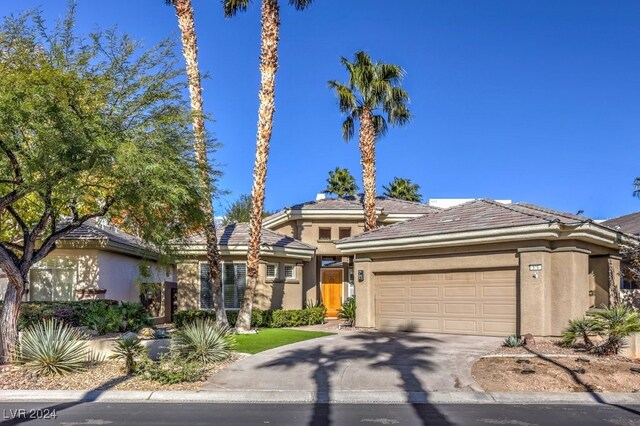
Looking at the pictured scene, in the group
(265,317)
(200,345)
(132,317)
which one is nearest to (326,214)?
(265,317)

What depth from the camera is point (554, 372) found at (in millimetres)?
11938

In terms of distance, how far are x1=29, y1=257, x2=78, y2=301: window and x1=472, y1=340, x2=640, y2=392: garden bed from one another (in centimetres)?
1471

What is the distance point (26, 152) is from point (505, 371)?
35.6ft

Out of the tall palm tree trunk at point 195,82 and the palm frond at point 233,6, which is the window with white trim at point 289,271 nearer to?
the tall palm tree trunk at point 195,82

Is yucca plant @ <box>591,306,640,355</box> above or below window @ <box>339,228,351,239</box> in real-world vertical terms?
below

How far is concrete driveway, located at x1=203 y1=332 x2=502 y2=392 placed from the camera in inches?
446

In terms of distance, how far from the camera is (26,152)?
1162 centimetres

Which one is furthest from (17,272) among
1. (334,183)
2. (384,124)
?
(334,183)

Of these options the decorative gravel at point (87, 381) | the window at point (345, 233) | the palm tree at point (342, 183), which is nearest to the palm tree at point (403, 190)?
the palm tree at point (342, 183)

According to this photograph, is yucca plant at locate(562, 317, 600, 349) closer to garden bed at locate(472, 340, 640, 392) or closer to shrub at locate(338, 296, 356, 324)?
garden bed at locate(472, 340, 640, 392)

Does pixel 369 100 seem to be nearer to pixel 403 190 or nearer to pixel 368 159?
pixel 368 159

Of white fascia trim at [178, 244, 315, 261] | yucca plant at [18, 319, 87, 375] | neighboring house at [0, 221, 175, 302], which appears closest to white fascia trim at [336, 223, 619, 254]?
white fascia trim at [178, 244, 315, 261]

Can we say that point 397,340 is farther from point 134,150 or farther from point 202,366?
point 134,150

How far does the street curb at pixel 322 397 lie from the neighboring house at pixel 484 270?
532 cm
